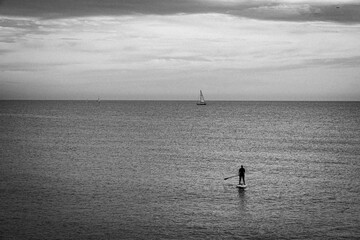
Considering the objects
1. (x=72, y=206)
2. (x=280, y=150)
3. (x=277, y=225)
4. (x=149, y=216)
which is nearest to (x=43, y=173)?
(x=72, y=206)

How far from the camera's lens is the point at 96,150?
74062 millimetres

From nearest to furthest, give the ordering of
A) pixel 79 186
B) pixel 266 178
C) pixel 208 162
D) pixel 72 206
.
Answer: pixel 72 206 → pixel 79 186 → pixel 266 178 → pixel 208 162

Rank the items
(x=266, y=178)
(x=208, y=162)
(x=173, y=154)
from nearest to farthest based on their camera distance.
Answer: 1. (x=266, y=178)
2. (x=208, y=162)
3. (x=173, y=154)

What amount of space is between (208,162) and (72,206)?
29.5m

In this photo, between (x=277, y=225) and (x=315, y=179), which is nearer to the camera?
(x=277, y=225)

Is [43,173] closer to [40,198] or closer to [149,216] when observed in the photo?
[40,198]

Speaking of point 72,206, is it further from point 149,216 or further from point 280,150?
point 280,150

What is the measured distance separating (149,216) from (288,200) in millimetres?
13608

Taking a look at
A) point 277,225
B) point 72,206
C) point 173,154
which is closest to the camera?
point 277,225

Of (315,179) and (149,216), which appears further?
(315,179)

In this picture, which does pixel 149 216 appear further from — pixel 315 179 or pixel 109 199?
pixel 315 179

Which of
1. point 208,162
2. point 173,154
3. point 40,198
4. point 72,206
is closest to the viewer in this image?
point 72,206

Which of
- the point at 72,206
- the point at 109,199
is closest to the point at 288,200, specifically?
the point at 109,199

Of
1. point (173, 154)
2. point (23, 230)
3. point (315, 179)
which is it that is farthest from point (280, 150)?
point (23, 230)
